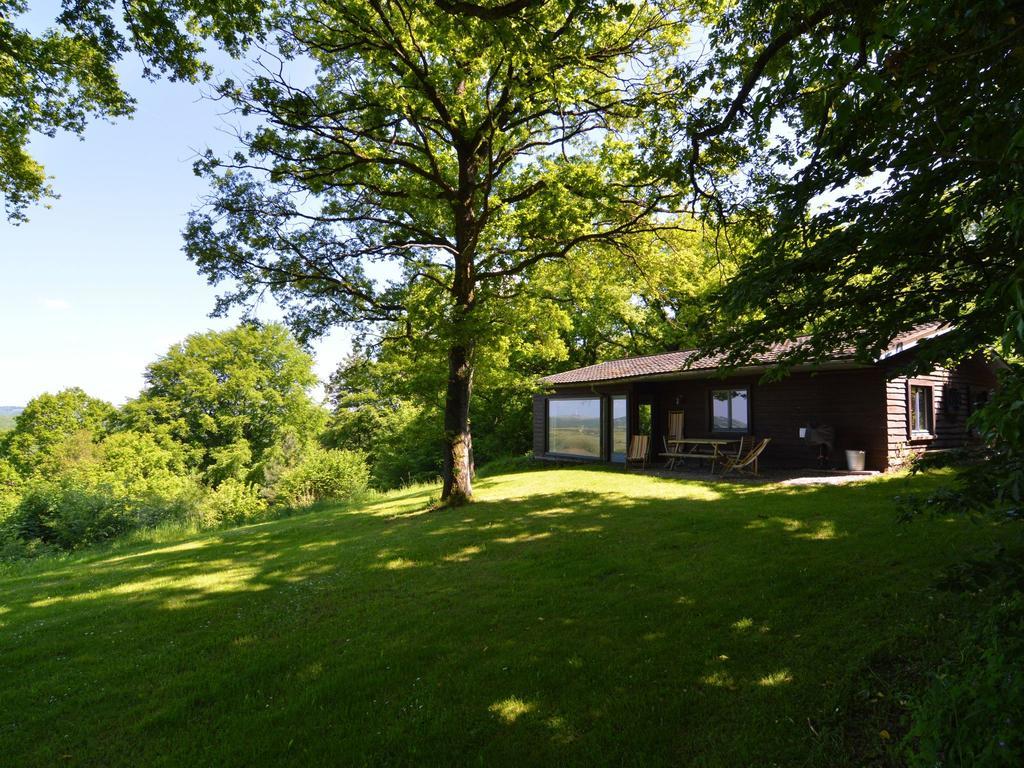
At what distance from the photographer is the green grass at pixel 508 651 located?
301cm

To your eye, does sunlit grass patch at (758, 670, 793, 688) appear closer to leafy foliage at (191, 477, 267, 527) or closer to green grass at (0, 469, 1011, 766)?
green grass at (0, 469, 1011, 766)

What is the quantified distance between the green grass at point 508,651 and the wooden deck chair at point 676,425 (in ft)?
29.7

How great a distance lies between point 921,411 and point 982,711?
15217mm

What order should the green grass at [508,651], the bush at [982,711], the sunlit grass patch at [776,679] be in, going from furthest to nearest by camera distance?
the sunlit grass patch at [776,679] < the green grass at [508,651] < the bush at [982,711]

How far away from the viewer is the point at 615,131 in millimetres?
10766

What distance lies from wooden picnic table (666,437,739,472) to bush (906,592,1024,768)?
1249 cm

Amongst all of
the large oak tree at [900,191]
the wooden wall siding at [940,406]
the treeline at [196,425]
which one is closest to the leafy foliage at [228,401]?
the treeline at [196,425]

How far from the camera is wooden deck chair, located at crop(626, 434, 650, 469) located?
16987mm

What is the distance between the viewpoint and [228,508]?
19.6 meters

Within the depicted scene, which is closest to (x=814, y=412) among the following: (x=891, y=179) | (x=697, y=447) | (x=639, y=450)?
(x=697, y=447)

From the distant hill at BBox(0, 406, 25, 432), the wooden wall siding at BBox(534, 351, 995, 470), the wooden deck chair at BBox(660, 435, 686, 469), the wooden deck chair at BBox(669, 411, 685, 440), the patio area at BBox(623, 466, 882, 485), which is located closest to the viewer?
the patio area at BBox(623, 466, 882, 485)

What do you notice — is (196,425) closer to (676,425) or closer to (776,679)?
(676,425)

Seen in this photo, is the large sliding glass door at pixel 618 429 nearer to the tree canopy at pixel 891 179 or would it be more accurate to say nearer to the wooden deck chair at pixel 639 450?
the wooden deck chair at pixel 639 450

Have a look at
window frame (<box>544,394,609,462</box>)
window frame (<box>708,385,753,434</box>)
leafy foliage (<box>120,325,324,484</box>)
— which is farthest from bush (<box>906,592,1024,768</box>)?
leafy foliage (<box>120,325,324,484</box>)
